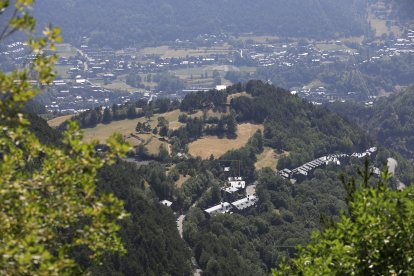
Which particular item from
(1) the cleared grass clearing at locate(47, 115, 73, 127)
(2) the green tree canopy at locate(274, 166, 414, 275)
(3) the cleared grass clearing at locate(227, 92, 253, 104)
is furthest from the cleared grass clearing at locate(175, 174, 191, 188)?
(2) the green tree canopy at locate(274, 166, 414, 275)

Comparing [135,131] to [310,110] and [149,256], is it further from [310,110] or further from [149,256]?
[149,256]

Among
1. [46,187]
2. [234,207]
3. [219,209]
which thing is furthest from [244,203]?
[46,187]

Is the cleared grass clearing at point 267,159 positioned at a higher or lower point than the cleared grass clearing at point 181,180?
lower

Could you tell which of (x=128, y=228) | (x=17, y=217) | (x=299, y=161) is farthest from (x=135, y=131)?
(x=17, y=217)

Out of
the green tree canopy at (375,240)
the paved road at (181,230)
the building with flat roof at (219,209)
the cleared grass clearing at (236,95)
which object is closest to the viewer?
the green tree canopy at (375,240)

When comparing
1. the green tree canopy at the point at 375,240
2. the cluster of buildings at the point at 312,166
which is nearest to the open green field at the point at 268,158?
the cluster of buildings at the point at 312,166

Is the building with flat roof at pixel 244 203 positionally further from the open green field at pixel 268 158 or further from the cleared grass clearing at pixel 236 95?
the cleared grass clearing at pixel 236 95
